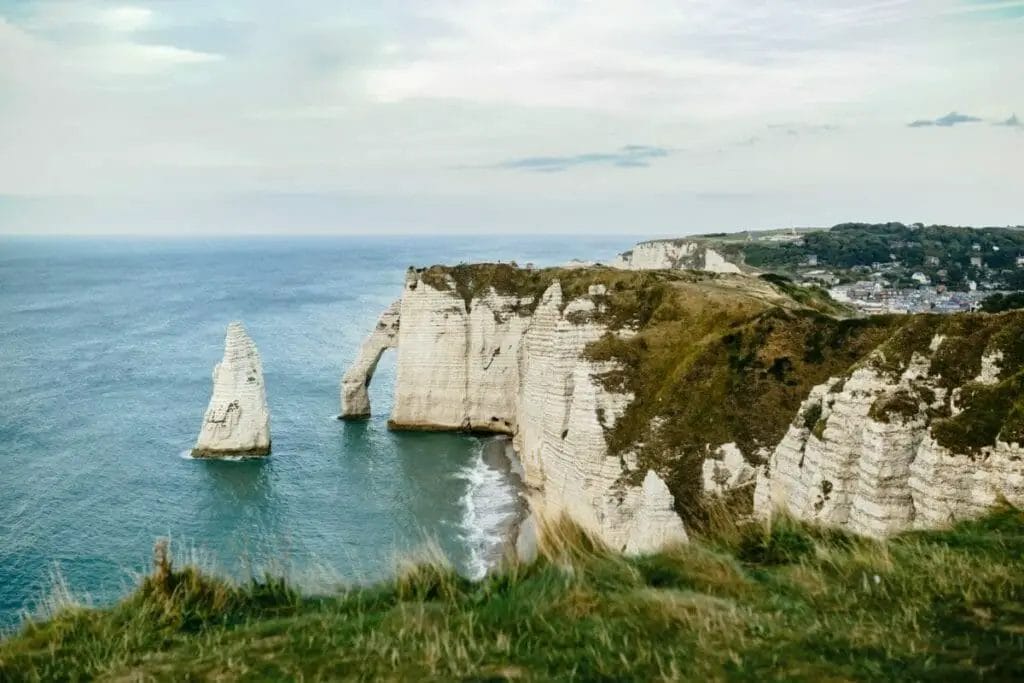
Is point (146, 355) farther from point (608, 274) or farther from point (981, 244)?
point (981, 244)

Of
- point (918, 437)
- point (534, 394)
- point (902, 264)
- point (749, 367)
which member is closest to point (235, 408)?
point (534, 394)

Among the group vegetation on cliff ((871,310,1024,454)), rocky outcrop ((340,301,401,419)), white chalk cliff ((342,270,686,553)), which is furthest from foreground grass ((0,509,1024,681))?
rocky outcrop ((340,301,401,419))

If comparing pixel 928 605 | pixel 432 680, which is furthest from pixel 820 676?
pixel 432 680

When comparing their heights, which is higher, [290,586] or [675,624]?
[675,624]

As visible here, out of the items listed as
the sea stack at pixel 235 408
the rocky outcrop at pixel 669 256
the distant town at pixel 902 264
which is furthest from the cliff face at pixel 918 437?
the rocky outcrop at pixel 669 256

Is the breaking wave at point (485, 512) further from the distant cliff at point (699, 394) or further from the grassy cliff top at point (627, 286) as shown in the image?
the grassy cliff top at point (627, 286)

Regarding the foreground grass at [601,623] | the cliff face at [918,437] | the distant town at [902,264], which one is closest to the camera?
the foreground grass at [601,623]
